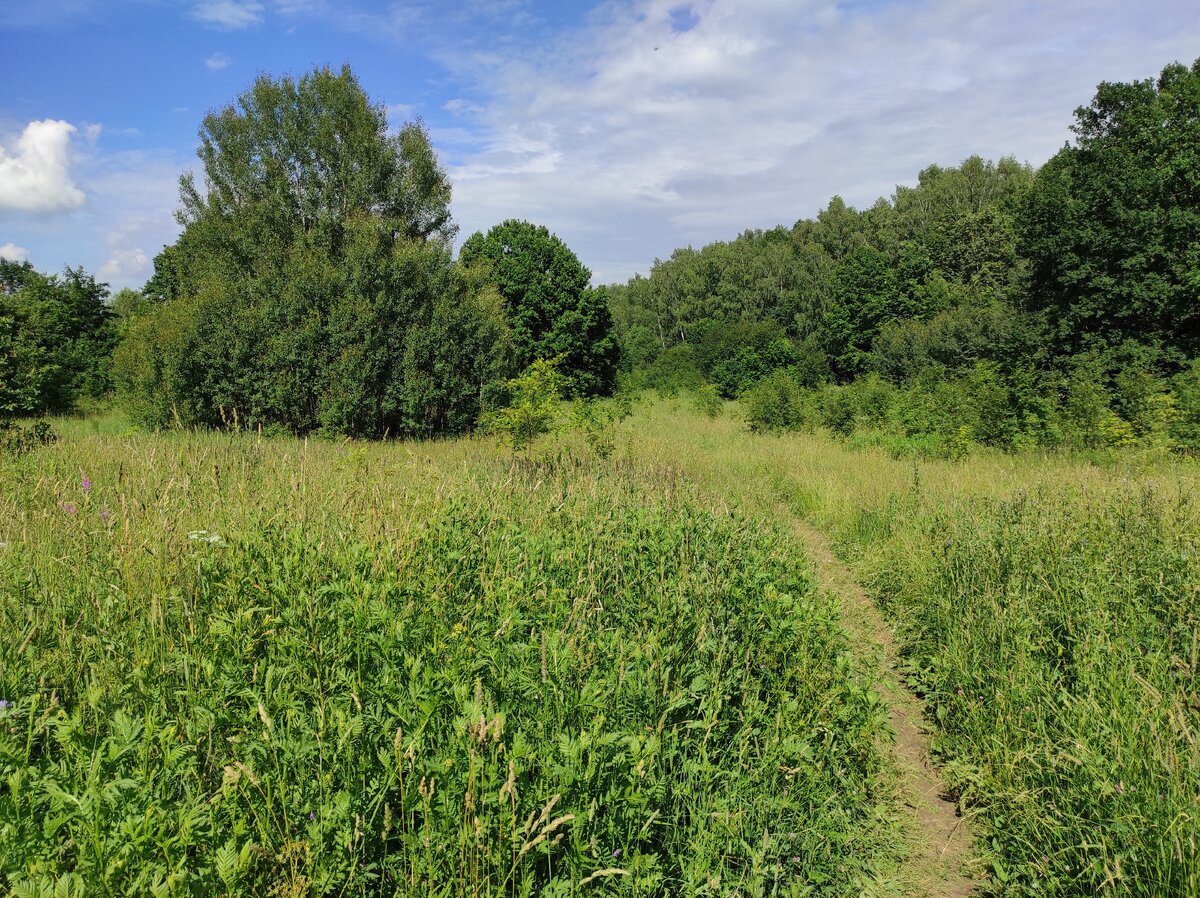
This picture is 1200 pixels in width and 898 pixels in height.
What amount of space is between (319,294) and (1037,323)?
1047 inches

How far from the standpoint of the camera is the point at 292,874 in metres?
1.91

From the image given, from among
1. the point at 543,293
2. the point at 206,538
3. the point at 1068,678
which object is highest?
the point at 543,293

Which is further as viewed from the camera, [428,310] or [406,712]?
[428,310]

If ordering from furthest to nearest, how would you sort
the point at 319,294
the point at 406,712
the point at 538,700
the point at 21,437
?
the point at 319,294, the point at 21,437, the point at 538,700, the point at 406,712

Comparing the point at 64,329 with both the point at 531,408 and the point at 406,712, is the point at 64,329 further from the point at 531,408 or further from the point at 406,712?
the point at 406,712

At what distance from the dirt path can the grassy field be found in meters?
0.13

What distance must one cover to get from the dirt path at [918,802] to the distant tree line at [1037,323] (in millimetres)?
10495

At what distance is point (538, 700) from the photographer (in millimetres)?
2779

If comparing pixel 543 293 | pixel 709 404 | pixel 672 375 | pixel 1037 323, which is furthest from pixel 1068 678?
pixel 672 375

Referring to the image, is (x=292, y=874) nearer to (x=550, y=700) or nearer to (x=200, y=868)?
(x=200, y=868)

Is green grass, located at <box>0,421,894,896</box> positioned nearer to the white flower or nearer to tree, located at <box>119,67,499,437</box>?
the white flower

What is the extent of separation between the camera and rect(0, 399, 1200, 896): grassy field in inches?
79.8

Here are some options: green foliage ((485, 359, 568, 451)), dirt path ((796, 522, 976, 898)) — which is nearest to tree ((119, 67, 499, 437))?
green foliage ((485, 359, 568, 451))

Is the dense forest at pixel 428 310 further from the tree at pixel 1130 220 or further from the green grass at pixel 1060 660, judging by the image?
the green grass at pixel 1060 660
